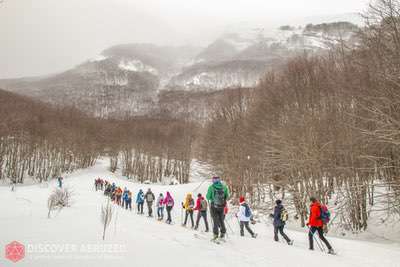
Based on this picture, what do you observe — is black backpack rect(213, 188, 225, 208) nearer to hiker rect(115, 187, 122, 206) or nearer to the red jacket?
the red jacket

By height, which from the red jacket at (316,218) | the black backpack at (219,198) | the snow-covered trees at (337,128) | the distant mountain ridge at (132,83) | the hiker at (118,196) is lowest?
the hiker at (118,196)

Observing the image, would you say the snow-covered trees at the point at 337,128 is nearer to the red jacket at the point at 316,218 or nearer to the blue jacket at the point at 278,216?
the red jacket at the point at 316,218

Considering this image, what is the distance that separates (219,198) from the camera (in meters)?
7.25

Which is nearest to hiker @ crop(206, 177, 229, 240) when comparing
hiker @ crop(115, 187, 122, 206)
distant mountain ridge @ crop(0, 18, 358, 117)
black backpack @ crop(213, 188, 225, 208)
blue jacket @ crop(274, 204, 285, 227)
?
black backpack @ crop(213, 188, 225, 208)

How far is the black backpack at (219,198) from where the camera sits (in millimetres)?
7230

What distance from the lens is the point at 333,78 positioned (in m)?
13.4

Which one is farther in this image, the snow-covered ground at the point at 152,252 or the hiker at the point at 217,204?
the hiker at the point at 217,204

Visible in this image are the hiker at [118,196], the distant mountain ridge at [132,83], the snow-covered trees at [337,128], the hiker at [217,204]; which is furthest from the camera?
the distant mountain ridge at [132,83]

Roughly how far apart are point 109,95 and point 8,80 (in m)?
86.5

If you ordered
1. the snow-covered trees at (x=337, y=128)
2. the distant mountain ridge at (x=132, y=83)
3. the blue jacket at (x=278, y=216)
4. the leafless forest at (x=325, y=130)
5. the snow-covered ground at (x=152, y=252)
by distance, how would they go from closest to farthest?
1. the snow-covered ground at (x=152, y=252)
2. the blue jacket at (x=278, y=216)
3. the snow-covered trees at (x=337, y=128)
4. the leafless forest at (x=325, y=130)
5. the distant mountain ridge at (x=132, y=83)

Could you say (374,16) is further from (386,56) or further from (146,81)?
(146,81)

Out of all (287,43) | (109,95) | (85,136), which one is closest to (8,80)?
(109,95)

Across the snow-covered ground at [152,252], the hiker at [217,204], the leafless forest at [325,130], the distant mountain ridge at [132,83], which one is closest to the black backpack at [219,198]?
the hiker at [217,204]

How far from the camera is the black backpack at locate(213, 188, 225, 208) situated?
723 cm
